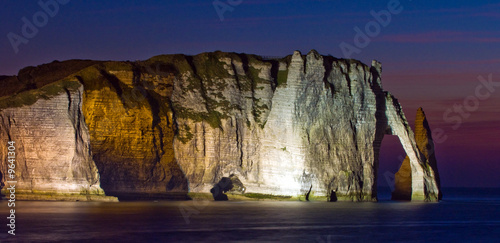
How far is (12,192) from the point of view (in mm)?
60656

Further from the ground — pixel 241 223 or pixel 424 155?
pixel 424 155

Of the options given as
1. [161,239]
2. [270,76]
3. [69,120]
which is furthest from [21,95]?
[161,239]

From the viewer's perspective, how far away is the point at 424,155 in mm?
68312

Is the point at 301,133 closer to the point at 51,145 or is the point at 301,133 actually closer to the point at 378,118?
the point at 378,118

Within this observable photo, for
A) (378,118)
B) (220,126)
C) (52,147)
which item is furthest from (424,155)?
(52,147)

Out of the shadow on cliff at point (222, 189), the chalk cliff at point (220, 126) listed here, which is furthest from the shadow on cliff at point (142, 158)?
the shadow on cliff at point (222, 189)

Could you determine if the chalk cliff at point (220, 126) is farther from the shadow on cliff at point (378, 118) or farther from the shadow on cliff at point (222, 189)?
the shadow on cliff at point (222, 189)

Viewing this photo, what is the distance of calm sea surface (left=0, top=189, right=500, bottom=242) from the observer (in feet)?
119

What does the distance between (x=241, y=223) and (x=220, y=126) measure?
24.4 meters

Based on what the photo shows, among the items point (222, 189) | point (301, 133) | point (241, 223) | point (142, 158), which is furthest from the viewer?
point (222, 189)

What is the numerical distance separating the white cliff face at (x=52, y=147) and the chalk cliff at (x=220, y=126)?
0.09 metres

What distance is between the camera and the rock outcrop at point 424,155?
232 ft

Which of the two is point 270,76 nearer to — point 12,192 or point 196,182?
point 196,182

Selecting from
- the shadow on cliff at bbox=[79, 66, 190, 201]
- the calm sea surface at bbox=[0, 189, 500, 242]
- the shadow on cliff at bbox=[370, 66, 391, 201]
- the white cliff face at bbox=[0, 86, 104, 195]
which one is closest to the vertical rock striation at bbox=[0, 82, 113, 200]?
the white cliff face at bbox=[0, 86, 104, 195]
